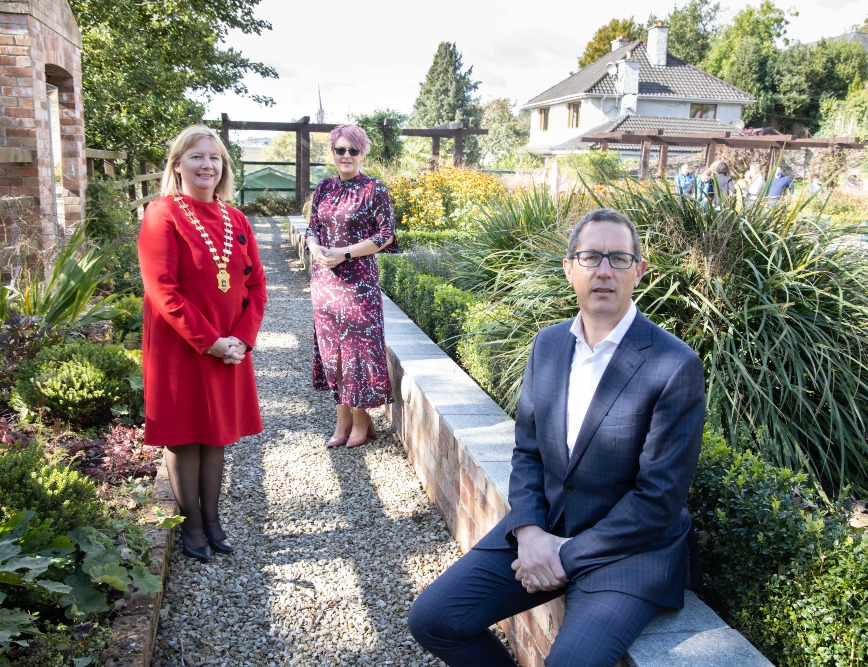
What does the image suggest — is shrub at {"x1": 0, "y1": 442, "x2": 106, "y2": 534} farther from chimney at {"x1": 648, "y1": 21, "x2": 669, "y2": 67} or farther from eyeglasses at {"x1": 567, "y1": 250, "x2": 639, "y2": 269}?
chimney at {"x1": 648, "y1": 21, "x2": 669, "y2": 67}

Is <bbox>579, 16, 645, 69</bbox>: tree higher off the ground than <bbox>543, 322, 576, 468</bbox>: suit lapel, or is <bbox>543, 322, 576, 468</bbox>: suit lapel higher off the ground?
<bbox>579, 16, 645, 69</bbox>: tree

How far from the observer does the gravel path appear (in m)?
2.64

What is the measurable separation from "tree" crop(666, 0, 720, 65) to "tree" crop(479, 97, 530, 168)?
49.6ft

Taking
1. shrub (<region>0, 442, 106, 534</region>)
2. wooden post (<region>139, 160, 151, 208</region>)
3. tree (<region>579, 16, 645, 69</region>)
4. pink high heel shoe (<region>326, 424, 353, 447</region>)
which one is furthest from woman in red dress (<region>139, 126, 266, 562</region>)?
tree (<region>579, 16, 645, 69</region>)

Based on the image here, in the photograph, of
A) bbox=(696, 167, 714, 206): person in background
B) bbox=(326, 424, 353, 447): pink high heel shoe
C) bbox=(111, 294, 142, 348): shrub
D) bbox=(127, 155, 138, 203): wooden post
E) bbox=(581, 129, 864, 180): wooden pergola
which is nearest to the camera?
bbox=(696, 167, 714, 206): person in background

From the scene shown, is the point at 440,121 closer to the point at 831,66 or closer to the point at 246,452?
the point at 831,66

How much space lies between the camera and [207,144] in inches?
116

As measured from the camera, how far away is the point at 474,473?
3.00 meters

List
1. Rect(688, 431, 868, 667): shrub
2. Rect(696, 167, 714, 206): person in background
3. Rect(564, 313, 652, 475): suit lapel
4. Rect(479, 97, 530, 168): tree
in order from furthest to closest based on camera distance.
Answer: Rect(479, 97, 530, 168): tree < Rect(696, 167, 714, 206): person in background < Rect(564, 313, 652, 475): suit lapel < Rect(688, 431, 868, 667): shrub

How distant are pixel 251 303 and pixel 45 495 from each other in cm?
117

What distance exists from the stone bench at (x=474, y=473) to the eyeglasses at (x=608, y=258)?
95 centimetres

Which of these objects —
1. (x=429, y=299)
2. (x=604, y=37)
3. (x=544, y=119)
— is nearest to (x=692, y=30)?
(x=604, y=37)

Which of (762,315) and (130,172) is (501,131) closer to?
(130,172)

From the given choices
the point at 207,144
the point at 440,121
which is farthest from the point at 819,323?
the point at 440,121
